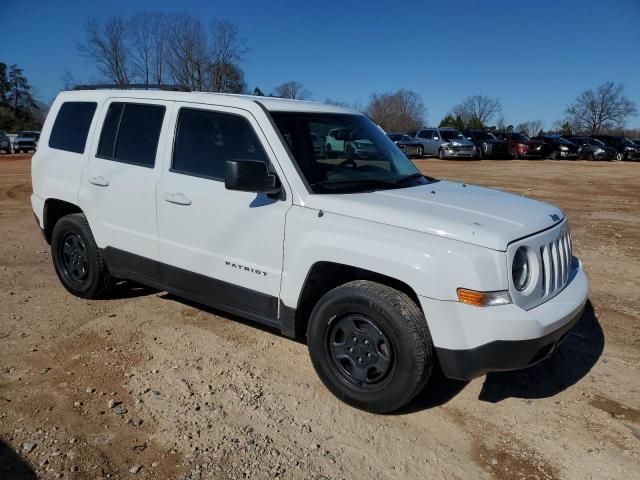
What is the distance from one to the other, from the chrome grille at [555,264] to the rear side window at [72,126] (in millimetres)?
4068

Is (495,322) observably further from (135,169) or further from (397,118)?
(397,118)

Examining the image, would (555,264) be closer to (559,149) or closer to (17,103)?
(559,149)

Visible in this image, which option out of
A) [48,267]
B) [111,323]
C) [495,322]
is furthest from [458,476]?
[48,267]

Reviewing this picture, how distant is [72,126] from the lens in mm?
5094

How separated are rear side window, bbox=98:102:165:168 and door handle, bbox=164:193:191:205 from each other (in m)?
0.37

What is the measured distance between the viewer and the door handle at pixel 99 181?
4.61 m

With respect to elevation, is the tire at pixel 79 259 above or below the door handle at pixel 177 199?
below

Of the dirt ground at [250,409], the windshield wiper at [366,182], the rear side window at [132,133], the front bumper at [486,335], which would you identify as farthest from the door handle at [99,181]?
the front bumper at [486,335]

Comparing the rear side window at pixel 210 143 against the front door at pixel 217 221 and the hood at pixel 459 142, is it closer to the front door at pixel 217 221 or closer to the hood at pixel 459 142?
the front door at pixel 217 221

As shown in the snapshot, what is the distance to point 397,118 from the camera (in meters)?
89.8

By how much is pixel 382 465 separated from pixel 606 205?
40.3ft

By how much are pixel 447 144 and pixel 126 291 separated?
85.7 ft

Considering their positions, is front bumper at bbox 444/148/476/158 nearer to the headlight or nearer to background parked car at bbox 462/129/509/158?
background parked car at bbox 462/129/509/158

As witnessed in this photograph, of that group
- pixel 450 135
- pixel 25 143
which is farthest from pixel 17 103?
pixel 450 135
